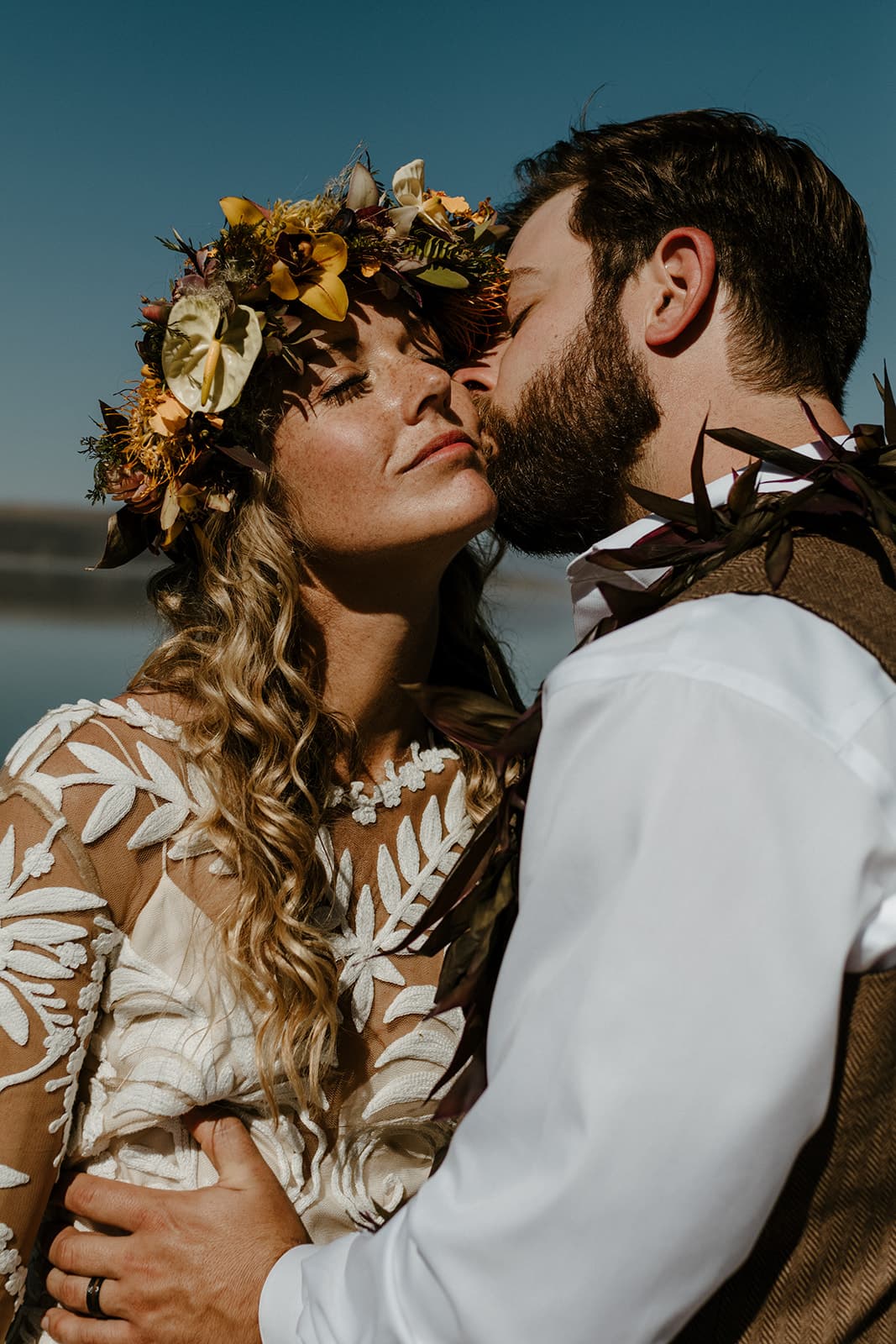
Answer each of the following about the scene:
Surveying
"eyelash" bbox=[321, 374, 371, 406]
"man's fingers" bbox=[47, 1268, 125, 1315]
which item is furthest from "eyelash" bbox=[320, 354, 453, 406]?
"man's fingers" bbox=[47, 1268, 125, 1315]

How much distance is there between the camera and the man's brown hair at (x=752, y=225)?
86.6 inches

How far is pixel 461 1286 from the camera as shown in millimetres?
1178

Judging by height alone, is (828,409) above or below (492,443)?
above

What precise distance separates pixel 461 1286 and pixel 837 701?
2.34ft

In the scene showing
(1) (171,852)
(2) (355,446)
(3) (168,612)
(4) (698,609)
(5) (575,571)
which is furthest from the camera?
(3) (168,612)

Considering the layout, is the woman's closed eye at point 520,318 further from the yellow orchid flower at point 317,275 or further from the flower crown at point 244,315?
the yellow orchid flower at point 317,275

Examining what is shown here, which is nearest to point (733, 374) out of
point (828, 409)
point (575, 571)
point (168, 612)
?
point (828, 409)

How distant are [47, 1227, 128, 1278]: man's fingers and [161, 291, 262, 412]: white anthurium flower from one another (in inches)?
65.1

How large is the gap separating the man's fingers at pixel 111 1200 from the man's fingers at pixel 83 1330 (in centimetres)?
15

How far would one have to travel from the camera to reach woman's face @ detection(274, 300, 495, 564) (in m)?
2.41

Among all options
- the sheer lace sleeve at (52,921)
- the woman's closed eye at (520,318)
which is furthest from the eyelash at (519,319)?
the sheer lace sleeve at (52,921)

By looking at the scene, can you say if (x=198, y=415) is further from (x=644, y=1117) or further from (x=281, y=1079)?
(x=644, y=1117)

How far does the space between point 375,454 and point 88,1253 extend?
1.64 m

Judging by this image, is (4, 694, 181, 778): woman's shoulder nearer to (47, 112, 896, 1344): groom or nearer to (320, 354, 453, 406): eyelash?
(320, 354, 453, 406): eyelash
